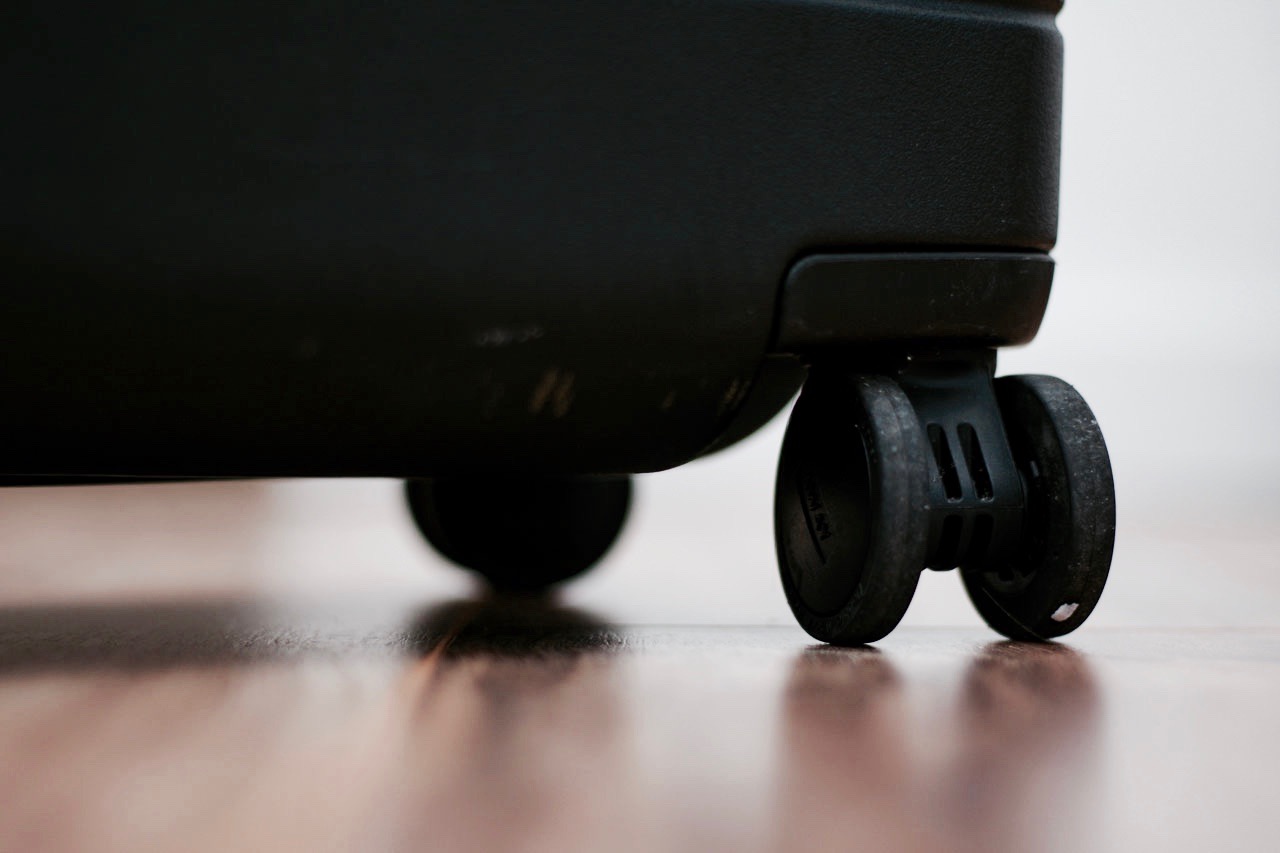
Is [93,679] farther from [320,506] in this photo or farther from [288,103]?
[320,506]

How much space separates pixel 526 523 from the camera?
1085mm

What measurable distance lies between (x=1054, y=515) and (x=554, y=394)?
10.4 inches

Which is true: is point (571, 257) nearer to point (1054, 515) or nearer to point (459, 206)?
point (459, 206)

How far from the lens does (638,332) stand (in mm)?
633

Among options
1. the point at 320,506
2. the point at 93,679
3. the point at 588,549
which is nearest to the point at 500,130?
the point at 93,679

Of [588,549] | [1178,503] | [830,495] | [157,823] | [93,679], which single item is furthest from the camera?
[1178,503]

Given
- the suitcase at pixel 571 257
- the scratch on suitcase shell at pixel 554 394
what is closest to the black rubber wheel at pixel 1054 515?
the suitcase at pixel 571 257

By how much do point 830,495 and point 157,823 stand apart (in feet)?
1.32

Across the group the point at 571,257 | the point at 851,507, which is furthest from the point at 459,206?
the point at 851,507

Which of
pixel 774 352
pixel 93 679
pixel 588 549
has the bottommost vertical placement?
pixel 588 549

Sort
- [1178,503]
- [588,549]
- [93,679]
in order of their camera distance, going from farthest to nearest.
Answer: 1. [1178,503]
2. [588,549]
3. [93,679]

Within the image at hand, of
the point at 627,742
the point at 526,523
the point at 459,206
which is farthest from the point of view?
the point at 526,523

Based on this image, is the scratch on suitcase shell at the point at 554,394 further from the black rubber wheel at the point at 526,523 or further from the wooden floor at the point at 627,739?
the black rubber wheel at the point at 526,523

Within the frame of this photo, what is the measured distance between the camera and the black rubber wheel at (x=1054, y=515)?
64 cm
